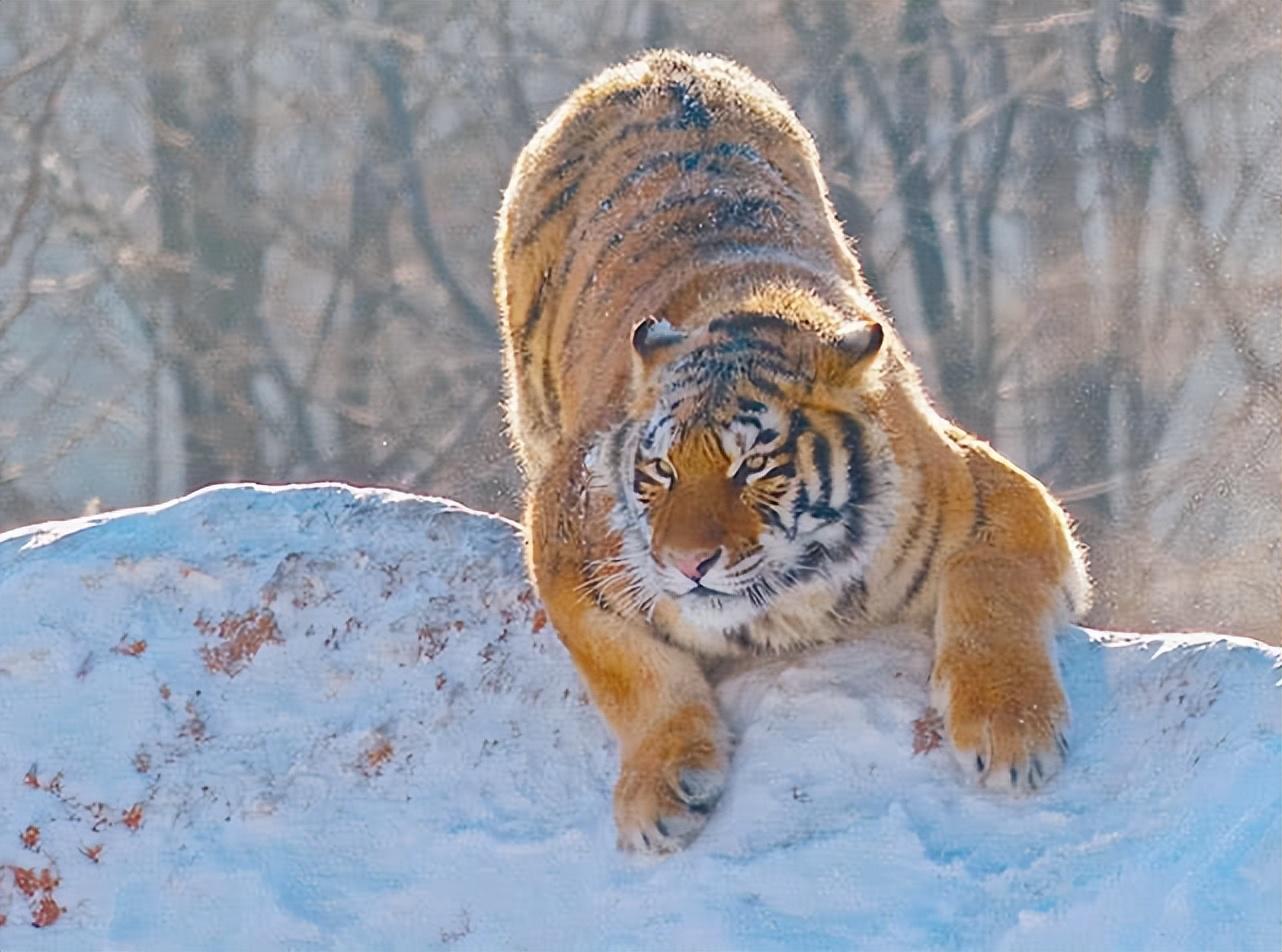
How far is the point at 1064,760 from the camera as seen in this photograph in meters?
2.81

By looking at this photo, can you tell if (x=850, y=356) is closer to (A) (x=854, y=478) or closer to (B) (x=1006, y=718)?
(A) (x=854, y=478)

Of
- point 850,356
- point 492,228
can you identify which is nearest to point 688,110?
point 850,356

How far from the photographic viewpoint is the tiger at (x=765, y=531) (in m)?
2.85

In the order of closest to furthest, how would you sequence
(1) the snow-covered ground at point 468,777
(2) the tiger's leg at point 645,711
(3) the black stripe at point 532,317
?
(1) the snow-covered ground at point 468,777 → (2) the tiger's leg at point 645,711 → (3) the black stripe at point 532,317

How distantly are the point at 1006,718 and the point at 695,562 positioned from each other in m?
0.46

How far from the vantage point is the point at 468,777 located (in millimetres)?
3166

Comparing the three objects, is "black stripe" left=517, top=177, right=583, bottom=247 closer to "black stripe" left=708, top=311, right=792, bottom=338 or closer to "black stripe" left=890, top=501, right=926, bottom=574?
"black stripe" left=708, top=311, right=792, bottom=338

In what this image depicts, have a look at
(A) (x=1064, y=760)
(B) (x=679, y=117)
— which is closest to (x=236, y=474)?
(B) (x=679, y=117)

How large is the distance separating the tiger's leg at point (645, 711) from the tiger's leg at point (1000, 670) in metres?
0.34

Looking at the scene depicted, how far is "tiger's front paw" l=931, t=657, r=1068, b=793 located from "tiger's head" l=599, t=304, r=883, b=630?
9.8 inches

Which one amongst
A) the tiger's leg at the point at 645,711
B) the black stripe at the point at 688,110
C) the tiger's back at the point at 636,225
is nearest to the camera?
the tiger's leg at the point at 645,711

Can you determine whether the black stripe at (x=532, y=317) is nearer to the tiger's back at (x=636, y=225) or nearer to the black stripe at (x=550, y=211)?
the tiger's back at (x=636, y=225)

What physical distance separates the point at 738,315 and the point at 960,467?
40 centimetres

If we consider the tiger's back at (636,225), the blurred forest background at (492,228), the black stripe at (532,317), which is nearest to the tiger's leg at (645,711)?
the tiger's back at (636,225)
